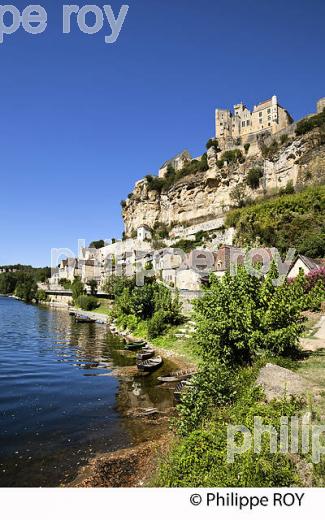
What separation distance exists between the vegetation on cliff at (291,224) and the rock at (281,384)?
1006 inches

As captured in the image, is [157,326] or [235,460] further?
[157,326]

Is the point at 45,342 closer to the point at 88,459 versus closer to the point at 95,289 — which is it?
the point at 88,459

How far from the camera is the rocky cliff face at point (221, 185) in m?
47.0

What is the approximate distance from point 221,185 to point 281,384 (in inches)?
2272

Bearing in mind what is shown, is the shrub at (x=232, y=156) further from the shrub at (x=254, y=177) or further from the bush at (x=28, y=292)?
the bush at (x=28, y=292)

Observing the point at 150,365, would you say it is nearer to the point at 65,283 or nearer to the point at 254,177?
the point at 254,177

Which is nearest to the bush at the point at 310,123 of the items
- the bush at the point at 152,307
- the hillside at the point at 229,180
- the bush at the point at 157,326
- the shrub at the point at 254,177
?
the hillside at the point at 229,180

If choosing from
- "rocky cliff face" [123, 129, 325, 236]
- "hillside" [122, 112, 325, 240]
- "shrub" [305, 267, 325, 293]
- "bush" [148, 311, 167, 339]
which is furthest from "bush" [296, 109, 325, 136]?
"bush" [148, 311, 167, 339]

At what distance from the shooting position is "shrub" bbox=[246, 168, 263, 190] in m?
54.3

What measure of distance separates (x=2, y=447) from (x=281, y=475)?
831 centimetres

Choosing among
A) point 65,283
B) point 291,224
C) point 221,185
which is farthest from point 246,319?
point 65,283

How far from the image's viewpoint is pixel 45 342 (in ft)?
98.0

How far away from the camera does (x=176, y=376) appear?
17.0 meters
